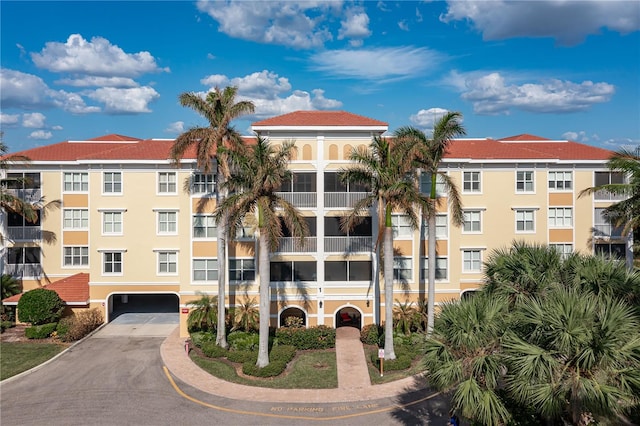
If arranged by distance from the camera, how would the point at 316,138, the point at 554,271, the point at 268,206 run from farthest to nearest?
the point at 316,138 → the point at 268,206 → the point at 554,271

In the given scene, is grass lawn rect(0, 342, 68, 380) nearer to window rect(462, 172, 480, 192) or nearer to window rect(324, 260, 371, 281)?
window rect(324, 260, 371, 281)

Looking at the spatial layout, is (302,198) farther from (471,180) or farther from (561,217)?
(561,217)

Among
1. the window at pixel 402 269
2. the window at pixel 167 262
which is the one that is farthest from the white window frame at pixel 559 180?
the window at pixel 167 262

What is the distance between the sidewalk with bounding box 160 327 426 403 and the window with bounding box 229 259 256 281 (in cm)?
626

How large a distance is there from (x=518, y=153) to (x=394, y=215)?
1042cm

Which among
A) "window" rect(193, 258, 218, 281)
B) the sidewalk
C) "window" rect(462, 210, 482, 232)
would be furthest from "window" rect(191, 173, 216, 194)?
"window" rect(462, 210, 482, 232)

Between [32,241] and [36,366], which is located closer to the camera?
[36,366]

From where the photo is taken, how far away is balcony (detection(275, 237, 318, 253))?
31.8 meters

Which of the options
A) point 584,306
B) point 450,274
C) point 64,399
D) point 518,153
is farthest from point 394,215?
point 64,399

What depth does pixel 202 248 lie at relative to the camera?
107 feet

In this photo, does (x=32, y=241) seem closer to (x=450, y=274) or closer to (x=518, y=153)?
(x=450, y=274)

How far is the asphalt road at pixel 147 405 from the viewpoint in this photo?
20.3 m

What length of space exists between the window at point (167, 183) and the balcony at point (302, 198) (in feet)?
27.8

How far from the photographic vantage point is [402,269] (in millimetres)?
32250
